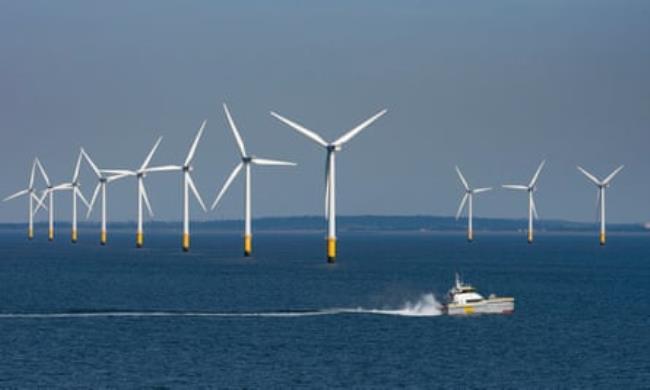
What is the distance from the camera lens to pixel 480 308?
136 meters

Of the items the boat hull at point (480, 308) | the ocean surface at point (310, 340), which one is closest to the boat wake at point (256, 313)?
the ocean surface at point (310, 340)

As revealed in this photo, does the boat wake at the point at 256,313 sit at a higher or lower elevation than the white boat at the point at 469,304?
lower

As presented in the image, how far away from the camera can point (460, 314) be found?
135 metres

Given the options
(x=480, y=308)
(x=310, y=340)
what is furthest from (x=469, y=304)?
(x=310, y=340)

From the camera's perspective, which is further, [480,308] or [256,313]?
[256,313]

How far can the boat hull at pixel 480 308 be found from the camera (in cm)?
Result: 13512

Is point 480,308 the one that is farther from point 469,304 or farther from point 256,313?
point 256,313

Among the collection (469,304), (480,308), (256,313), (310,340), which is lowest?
(310,340)

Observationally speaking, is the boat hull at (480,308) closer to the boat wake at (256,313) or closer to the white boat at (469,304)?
the white boat at (469,304)

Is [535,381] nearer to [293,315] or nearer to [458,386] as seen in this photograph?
[458,386]

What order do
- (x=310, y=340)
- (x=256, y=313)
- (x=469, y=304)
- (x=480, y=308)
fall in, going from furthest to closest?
1. (x=256, y=313)
2. (x=480, y=308)
3. (x=469, y=304)
4. (x=310, y=340)

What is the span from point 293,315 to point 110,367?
133 feet

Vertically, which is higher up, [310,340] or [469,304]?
[469,304]

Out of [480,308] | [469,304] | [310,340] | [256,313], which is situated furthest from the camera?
[256,313]
